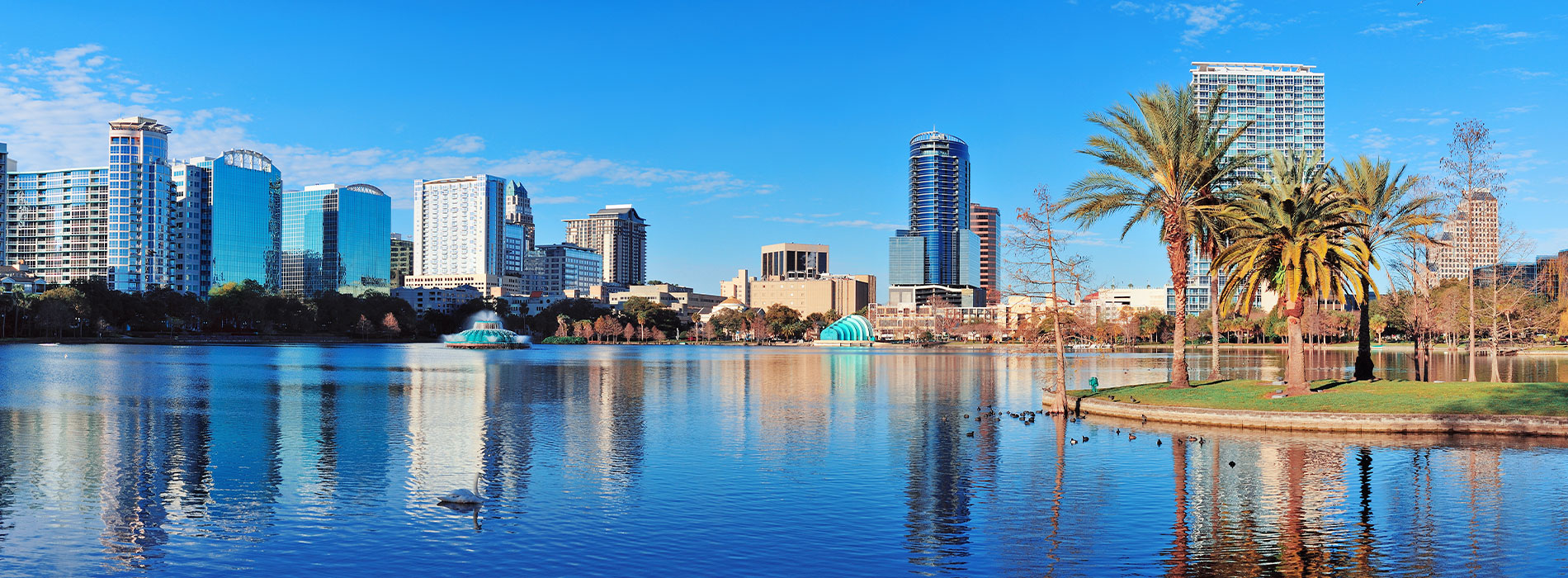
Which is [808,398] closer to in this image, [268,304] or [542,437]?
[542,437]

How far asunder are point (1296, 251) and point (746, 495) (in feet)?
75.8

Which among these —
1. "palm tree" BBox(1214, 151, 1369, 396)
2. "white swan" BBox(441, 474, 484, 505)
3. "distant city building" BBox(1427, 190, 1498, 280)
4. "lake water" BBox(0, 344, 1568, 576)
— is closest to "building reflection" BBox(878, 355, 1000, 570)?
"lake water" BBox(0, 344, 1568, 576)

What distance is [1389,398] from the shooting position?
111ft

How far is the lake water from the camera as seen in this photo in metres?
16.5

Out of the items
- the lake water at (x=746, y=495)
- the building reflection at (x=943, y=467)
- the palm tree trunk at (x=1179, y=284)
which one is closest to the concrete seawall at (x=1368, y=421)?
the lake water at (x=746, y=495)

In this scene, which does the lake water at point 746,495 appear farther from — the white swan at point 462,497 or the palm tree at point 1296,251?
the palm tree at point 1296,251

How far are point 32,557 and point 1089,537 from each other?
1744 centimetres

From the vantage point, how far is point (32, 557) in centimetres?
1630

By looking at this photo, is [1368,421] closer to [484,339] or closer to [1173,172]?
[1173,172]

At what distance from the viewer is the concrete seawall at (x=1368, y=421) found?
30.1 m

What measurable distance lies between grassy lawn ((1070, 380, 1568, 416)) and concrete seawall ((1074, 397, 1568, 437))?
0.49 m

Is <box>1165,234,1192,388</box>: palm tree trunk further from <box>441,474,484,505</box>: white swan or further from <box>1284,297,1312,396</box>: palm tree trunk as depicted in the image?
<box>441,474,484,505</box>: white swan

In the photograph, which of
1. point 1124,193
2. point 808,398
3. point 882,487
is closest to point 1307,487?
point 882,487

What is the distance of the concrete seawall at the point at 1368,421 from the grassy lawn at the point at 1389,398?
49cm
